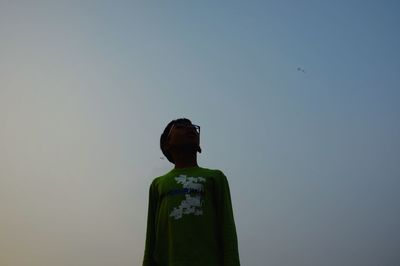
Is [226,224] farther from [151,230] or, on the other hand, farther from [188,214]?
[151,230]

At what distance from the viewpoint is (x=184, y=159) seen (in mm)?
3764

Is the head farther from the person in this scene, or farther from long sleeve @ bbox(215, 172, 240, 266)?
long sleeve @ bbox(215, 172, 240, 266)

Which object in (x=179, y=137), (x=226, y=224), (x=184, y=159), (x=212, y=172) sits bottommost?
(x=226, y=224)

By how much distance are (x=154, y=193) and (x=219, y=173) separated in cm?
67

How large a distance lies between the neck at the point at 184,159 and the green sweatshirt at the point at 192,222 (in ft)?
0.23

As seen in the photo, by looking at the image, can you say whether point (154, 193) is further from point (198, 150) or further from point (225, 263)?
point (225, 263)

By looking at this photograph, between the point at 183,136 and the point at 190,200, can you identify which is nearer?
the point at 190,200

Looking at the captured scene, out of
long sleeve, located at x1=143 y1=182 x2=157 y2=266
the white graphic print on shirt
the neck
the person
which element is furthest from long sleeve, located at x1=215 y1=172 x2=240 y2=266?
long sleeve, located at x1=143 y1=182 x2=157 y2=266

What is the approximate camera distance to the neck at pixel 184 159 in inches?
148

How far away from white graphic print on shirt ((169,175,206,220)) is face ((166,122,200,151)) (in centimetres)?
36

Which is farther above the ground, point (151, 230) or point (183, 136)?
point (183, 136)

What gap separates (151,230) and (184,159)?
0.73 metres

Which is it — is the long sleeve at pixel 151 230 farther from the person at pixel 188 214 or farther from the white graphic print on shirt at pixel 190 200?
the white graphic print on shirt at pixel 190 200

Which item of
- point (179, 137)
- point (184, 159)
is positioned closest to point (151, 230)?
point (184, 159)
